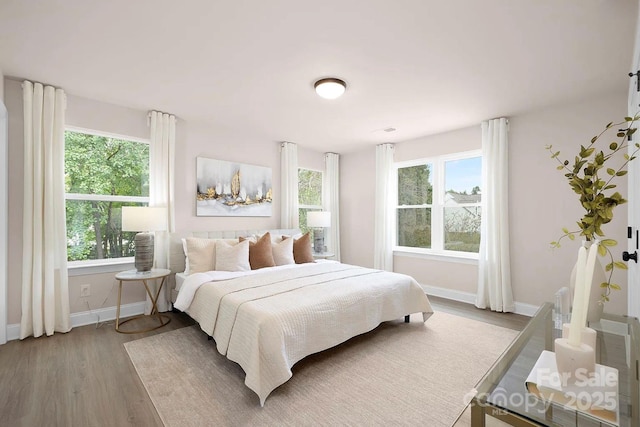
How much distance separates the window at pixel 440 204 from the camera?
4.23 m

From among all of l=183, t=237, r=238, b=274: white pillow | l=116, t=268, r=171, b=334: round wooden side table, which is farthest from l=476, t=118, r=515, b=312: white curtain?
l=116, t=268, r=171, b=334: round wooden side table

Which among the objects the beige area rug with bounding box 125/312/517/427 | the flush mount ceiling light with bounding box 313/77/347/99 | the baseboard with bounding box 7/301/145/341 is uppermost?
the flush mount ceiling light with bounding box 313/77/347/99

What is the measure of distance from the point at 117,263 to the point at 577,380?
13.4 ft

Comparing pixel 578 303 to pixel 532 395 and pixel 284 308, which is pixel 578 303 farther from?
pixel 284 308

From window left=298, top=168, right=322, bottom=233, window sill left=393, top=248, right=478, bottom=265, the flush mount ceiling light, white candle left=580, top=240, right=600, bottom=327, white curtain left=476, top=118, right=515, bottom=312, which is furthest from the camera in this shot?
window left=298, top=168, right=322, bottom=233

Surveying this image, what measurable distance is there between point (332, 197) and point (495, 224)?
9.52 ft

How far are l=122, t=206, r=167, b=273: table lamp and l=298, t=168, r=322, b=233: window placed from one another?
2636 millimetres

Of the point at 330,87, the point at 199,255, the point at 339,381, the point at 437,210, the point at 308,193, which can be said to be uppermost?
the point at 330,87

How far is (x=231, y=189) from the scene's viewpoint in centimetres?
432

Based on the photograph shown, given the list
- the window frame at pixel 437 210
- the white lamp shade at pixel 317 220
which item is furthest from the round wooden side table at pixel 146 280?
the window frame at pixel 437 210

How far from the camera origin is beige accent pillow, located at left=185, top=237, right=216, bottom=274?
129 inches

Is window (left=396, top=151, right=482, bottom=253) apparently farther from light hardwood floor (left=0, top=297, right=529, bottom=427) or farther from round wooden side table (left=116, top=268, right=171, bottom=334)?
light hardwood floor (left=0, top=297, right=529, bottom=427)

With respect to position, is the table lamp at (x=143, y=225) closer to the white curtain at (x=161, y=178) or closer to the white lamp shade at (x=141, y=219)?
the white lamp shade at (x=141, y=219)

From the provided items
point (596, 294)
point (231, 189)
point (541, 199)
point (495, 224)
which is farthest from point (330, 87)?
point (541, 199)
